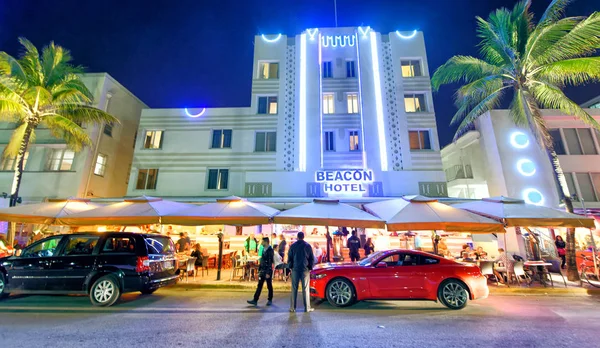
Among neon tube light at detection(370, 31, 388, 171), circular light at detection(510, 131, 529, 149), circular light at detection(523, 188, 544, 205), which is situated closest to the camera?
circular light at detection(523, 188, 544, 205)

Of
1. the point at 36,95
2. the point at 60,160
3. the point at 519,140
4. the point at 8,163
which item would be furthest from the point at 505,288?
the point at 8,163

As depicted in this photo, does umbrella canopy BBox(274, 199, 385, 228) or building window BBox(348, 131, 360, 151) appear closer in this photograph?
umbrella canopy BBox(274, 199, 385, 228)

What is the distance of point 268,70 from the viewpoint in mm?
19703

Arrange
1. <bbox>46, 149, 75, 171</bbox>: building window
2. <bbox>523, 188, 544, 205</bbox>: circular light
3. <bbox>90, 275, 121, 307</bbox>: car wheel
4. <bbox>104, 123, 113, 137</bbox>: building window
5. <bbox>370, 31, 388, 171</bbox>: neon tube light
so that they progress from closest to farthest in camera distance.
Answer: <bbox>90, 275, 121, 307</bbox>: car wheel → <bbox>523, 188, 544, 205</bbox>: circular light → <bbox>370, 31, 388, 171</bbox>: neon tube light → <bbox>46, 149, 75, 171</bbox>: building window → <bbox>104, 123, 113, 137</bbox>: building window

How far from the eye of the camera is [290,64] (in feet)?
63.6

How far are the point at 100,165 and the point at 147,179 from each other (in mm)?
3897

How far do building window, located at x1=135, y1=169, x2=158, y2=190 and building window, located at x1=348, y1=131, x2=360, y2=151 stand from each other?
13.9 metres

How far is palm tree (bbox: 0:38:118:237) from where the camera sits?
13242 millimetres

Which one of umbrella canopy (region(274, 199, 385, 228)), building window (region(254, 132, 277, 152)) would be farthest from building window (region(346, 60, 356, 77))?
umbrella canopy (region(274, 199, 385, 228))

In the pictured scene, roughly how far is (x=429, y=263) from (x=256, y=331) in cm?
526

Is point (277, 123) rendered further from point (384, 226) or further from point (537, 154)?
point (537, 154)

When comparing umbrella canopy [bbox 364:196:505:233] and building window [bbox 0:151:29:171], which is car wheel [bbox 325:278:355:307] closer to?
umbrella canopy [bbox 364:196:505:233]

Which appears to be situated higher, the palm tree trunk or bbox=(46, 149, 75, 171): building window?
bbox=(46, 149, 75, 171): building window

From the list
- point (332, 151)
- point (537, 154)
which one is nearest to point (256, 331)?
point (332, 151)
